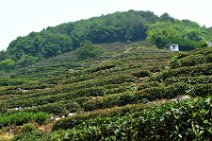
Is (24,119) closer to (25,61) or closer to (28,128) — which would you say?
(28,128)

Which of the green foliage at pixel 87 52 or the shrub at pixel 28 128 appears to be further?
the green foliage at pixel 87 52

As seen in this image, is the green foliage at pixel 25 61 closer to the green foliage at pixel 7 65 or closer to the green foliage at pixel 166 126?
the green foliage at pixel 7 65

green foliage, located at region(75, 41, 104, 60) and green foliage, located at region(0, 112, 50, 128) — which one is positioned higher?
green foliage, located at region(0, 112, 50, 128)

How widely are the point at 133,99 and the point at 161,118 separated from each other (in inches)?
634

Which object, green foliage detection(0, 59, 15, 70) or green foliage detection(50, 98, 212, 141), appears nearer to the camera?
green foliage detection(50, 98, 212, 141)

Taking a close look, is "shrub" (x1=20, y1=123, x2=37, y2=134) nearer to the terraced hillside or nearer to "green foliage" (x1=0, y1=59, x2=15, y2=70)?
the terraced hillside

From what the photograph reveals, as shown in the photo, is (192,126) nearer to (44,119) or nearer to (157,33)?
(44,119)

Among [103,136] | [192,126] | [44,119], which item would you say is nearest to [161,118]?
[192,126]

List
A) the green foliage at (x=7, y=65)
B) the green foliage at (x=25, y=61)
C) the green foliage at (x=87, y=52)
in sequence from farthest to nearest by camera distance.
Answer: the green foliage at (x=25, y=61) → the green foliage at (x=7, y=65) → the green foliage at (x=87, y=52)

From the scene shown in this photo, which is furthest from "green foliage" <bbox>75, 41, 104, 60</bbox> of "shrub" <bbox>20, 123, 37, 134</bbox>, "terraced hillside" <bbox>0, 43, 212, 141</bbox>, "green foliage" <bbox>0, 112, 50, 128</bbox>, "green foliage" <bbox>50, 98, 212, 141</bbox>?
"green foliage" <bbox>50, 98, 212, 141</bbox>

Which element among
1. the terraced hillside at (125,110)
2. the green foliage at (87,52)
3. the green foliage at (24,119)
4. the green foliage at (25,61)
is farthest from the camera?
the green foliage at (25,61)

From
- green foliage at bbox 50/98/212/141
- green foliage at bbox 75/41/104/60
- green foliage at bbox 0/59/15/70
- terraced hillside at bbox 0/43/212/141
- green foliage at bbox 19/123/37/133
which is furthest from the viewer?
green foliage at bbox 0/59/15/70

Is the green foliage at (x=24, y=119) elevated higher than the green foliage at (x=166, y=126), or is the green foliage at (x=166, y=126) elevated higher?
the green foliage at (x=166, y=126)

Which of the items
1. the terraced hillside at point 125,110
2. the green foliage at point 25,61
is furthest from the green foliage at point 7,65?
the terraced hillside at point 125,110
